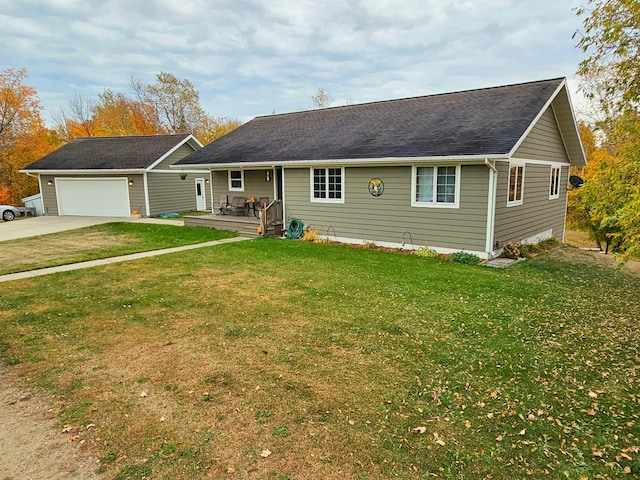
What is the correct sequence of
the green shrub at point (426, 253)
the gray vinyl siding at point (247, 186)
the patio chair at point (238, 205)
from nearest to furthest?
1. the green shrub at point (426, 253)
2. the gray vinyl siding at point (247, 186)
3. the patio chair at point (238, 205)

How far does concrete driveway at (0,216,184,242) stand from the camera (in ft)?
47.4

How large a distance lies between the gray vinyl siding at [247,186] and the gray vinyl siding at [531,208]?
841 cm

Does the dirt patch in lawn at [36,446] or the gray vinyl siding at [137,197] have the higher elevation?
the gray vinyl siding at [137,197]

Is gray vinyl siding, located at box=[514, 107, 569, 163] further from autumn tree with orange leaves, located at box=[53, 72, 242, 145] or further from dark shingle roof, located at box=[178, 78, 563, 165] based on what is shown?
autumn tree with orange leaves, located at box=[53, 72, 242, 145]

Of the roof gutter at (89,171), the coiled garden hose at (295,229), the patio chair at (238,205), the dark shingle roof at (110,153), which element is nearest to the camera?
the coiled garden hose at (295,229)

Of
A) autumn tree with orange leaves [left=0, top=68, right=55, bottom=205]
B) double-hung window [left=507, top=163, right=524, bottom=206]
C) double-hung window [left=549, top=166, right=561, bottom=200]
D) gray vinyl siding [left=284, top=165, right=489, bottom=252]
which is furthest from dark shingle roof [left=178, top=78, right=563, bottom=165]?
autumn tree with orange leaves [left=0, top=68, right=55, bottom=205]

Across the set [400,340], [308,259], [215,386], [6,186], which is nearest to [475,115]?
[308,259]

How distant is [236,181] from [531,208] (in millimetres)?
11243

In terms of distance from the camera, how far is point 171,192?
69.3ft

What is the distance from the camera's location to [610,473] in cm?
267

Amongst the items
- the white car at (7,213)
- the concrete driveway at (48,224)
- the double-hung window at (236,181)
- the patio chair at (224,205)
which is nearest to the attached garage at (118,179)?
the concrete driveway at (48,224)

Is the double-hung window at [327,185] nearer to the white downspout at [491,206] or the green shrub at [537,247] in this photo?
the white downspout at [491,206]

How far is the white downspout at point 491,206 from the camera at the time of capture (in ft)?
31.2

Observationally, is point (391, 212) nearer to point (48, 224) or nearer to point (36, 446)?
point (36, 446)
